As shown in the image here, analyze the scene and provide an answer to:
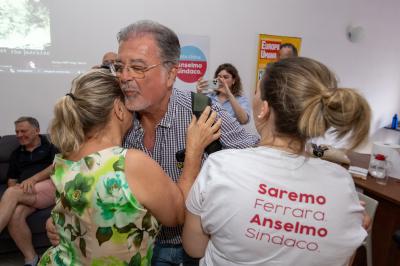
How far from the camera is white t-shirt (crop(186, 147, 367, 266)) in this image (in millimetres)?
776

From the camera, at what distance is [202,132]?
3.70ft

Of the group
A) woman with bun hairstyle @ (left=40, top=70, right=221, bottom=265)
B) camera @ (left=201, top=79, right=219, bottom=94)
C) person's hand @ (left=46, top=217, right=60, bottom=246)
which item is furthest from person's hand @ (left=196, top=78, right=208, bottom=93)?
person's hand @ (left=46, top=217, right=60, bottom=246)

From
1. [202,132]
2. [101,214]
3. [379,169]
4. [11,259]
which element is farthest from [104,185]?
[11,259]

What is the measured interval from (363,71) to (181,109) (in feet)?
15.3

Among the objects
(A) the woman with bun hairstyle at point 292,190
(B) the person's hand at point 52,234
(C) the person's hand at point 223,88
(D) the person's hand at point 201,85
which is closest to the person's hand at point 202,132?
(A) the woman with bun hairstyle at point 292,190

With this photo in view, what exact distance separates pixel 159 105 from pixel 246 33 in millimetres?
3102

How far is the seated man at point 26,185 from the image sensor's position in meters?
2.46

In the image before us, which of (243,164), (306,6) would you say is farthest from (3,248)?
(306,6)

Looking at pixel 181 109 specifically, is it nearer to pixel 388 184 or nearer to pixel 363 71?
pixel 388 184

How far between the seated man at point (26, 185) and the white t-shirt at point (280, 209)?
2.30 meters

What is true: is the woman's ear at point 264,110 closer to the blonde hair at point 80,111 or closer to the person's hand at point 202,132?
the person's hand at point 202,132

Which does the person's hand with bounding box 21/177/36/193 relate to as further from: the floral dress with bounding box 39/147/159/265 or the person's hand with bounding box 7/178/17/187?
the floral dress with bounding box 39/147/159/265

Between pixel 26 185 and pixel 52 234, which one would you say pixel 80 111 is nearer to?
pixel 52 234

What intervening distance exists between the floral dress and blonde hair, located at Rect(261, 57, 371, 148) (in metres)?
0.51
